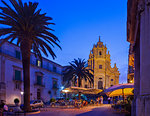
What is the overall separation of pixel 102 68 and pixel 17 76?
4038cm

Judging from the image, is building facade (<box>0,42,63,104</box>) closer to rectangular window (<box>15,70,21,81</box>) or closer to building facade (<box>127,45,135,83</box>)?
rectangular window (<box>15,70,21,81</box>)

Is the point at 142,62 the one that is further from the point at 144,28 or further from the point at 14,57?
the point at 14,57

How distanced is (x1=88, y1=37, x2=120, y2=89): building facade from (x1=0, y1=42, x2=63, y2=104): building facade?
24.6 metres

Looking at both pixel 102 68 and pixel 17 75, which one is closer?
pixel 17 75

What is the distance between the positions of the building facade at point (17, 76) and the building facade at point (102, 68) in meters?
24.6

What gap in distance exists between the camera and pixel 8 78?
95.8 feet

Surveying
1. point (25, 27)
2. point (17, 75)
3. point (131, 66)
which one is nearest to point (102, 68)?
point (131, 66)

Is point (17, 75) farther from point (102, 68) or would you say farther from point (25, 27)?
point (102, 68)

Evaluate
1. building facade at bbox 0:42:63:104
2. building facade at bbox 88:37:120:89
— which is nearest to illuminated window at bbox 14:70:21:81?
building facade at bbox 0:42:63:104

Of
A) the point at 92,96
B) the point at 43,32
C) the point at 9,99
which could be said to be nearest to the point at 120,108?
the point at 43,32

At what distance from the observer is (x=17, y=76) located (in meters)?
31.3

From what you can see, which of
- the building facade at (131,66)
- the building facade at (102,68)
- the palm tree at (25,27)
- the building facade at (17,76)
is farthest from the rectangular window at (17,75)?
the building facade at (102,68)

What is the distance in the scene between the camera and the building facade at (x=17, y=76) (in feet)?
92.7

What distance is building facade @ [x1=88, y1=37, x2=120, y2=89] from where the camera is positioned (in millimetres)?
65688
